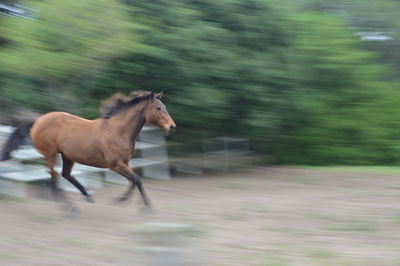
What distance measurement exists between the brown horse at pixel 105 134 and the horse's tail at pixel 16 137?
2 centimetres

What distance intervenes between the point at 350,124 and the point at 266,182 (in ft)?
12.5

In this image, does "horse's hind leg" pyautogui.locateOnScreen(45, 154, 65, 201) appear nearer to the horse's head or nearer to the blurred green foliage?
the horse's head

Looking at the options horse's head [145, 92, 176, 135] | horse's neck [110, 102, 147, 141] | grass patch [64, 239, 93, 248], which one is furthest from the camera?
horse's neck [110, 102, 147, 141]

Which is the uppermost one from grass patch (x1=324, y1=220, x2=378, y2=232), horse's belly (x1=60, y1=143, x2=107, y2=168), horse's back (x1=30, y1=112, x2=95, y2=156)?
horse's back (x1=30, y1=112, x2=95, y2=156)

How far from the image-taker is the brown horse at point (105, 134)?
8.97 meters

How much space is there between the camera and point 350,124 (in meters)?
15.2

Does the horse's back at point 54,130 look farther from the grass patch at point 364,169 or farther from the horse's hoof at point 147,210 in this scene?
the grass patch at point 364,169

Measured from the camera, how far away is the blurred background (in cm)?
1051

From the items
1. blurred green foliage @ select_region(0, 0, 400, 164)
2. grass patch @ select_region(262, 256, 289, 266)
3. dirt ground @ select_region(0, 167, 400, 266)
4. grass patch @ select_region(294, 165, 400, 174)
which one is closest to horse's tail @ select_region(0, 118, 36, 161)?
dirt ground @ select_region(0, 167, 400, 266)

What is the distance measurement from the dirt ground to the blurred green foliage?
6.30 ft

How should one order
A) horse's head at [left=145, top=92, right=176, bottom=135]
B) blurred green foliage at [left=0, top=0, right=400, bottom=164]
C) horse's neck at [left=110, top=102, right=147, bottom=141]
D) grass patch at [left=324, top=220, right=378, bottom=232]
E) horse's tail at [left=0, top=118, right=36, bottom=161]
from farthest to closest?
blurred green foliage at [left=0, top=0, right=400, bottom=164] < horse's tail at [left=0, top=118, right=36, bottom=161] < horse's neck at [left=110, top=102, right=147, bottom=141] < horse's head at [left=145, top=92, right=176, bottom=135] < grass patch at [left=324, top=220, right=378, bottom=232]

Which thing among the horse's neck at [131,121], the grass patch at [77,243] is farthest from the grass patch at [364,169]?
the grass patch at [77,243]

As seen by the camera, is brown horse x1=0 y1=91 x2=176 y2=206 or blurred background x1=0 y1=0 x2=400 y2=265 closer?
brown horse x1=0 y1=91 x2=176 y2=206

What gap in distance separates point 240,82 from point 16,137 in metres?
5.22
